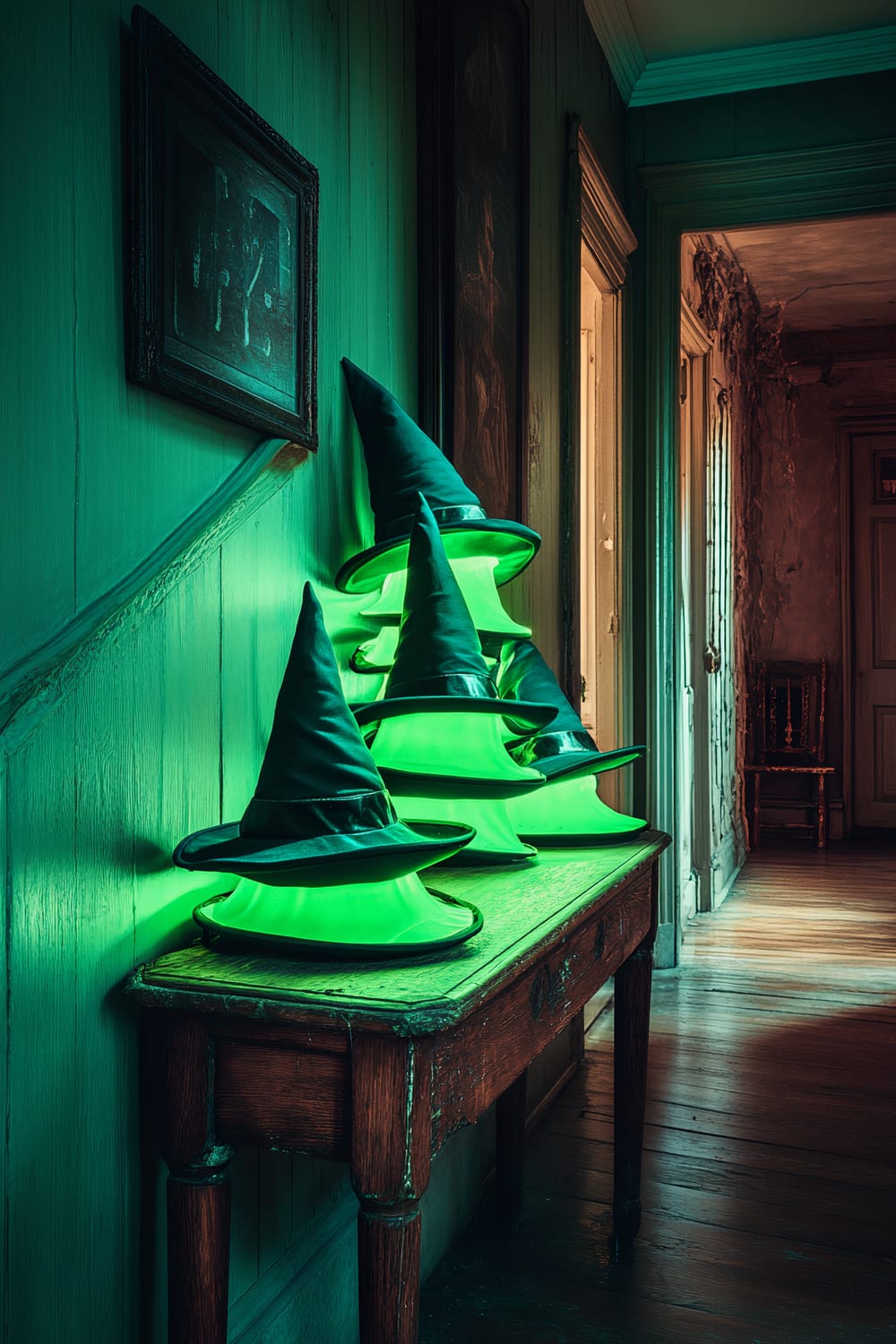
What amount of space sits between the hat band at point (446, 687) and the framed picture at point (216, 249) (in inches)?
14.7

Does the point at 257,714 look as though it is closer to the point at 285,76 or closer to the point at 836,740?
the point at 285,76

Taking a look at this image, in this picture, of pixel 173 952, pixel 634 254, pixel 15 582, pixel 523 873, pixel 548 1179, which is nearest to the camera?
pixel 15 582

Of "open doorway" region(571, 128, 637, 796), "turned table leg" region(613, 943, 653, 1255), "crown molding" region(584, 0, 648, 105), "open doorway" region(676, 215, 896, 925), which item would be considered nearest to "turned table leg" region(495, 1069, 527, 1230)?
"turned table leg" region(613, 943, 653, 1255)

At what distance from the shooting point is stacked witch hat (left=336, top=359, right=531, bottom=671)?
157 centimetres

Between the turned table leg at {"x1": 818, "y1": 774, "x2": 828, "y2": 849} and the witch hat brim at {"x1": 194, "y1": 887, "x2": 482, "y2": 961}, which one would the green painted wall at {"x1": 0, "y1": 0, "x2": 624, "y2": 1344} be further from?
the turned table leg at {"x1": 818, "y1": 774, "x2": 828, "y2": 849}

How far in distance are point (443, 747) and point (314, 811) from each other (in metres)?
0.35

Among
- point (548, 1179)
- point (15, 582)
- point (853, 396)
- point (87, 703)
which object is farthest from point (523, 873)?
point (853, 396)

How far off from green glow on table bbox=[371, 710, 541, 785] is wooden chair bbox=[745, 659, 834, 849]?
5846mm

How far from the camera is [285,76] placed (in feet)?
4.85

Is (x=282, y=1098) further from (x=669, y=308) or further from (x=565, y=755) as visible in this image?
(x=669, y=308)

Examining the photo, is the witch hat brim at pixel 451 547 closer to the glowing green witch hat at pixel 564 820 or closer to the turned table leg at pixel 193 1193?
the glowing green witch hat at pixel 564 820

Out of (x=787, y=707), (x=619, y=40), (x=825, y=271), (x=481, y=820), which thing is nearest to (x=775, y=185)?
(x=619, y=40)

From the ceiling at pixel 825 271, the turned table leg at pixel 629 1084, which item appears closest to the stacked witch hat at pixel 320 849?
the turned table leg at pixel 629 1084

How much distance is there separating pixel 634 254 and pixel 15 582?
350 centimetres
